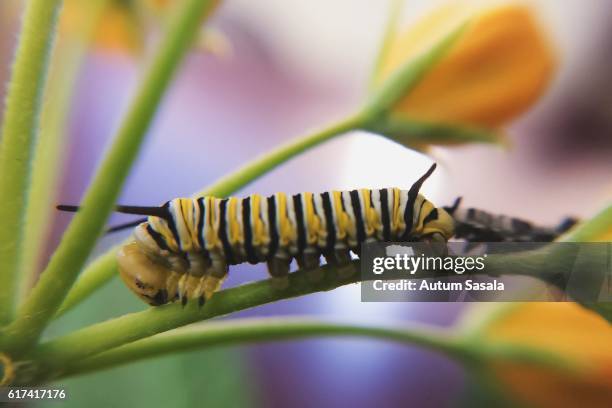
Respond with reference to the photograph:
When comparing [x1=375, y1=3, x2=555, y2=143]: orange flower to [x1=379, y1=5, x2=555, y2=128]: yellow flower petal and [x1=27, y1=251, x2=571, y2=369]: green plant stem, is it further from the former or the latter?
[x1=27, y1=251, x2=571, y2=369]: green plant stem

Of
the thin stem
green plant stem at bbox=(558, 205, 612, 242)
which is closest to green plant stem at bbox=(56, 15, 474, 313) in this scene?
the thin stem

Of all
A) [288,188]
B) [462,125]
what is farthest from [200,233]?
[288,188]

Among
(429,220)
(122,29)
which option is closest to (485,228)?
(429,220)

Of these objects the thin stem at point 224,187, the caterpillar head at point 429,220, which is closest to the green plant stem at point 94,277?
the thin stem at point 224,187

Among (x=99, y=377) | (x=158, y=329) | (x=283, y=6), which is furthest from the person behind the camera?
(x=283, y=6)

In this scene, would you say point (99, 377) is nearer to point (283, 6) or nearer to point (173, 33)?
point (173, 33)

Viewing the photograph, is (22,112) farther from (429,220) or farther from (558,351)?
(558,351)

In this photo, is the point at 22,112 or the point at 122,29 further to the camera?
the point at 122,29
